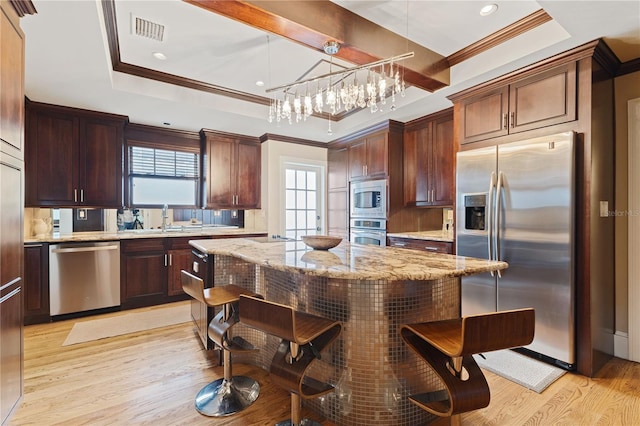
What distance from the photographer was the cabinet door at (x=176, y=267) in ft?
13.2

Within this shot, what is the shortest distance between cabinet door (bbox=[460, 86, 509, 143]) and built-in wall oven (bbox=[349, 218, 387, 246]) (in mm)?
1655

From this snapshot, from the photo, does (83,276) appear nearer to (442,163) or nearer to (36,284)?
(36,284)

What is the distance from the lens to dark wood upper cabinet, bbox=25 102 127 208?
3.41 m

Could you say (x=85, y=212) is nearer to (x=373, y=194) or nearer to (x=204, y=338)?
(x=204, y=338)

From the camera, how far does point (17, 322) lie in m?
1.74

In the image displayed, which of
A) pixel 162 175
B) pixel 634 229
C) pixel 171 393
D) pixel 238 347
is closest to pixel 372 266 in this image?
pixel 238 347

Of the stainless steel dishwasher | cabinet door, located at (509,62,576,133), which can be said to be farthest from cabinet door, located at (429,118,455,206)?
the stainless steel dishwasher

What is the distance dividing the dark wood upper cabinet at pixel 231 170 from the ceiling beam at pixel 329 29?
287 centimetres

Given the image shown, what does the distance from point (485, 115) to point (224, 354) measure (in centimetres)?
306

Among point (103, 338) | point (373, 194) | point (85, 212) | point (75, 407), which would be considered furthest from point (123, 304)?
point (373, 194)

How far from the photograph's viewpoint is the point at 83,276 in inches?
135

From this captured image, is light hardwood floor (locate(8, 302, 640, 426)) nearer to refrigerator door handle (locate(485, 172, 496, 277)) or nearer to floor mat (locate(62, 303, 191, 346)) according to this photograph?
floor mat (locate(62, 303, 191, 346))

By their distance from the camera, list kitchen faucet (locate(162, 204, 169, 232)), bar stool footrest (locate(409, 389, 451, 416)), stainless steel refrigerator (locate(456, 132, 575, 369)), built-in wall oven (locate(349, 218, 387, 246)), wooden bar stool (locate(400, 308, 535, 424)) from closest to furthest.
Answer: wooden bar stool (locate(400, 308, 535, 424)) → bar stool footrest (locate(409, 389, 451, 416)) → stainless steel refrigerator (locate(456, 132, 575, 369)) → built-in wall oven (locate(349, 218, 387, 246)) → kitchen faucet (locate(162, 204, 169, 232))

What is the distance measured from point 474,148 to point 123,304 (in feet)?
14.6
